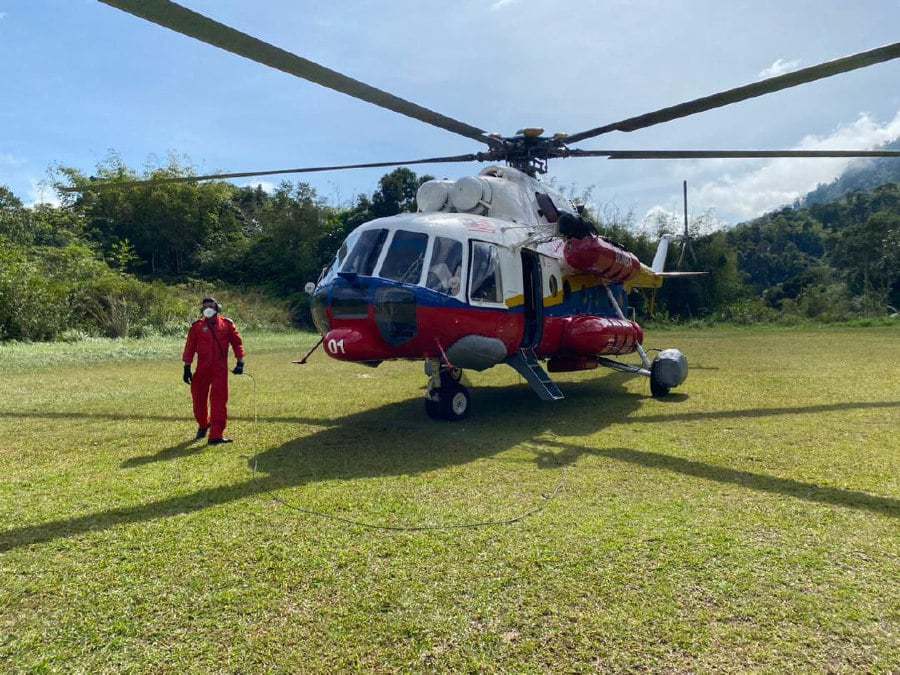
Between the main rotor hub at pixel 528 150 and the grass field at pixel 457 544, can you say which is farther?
the main rotor hub at pixel 528 150

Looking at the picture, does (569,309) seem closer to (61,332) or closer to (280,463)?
(280,463)

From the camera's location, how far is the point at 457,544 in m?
3.45

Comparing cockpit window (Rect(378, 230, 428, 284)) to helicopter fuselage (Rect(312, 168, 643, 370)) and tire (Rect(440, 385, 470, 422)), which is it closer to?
helicopter fuselage (Rect(312, 168, 643, 370))

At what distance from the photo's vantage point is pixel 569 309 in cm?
871

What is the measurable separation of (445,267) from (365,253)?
3.14ft

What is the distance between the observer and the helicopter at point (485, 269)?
6.14 metres

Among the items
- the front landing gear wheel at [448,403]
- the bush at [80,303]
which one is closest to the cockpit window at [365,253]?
the front landing gear wheel at [448,403]

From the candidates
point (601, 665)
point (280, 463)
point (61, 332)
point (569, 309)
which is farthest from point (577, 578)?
point (61, 332)

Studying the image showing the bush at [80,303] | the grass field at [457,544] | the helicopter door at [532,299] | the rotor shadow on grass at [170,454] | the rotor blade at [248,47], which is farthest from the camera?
the bush at [80,303]

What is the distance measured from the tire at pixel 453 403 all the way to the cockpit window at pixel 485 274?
1.21 metres

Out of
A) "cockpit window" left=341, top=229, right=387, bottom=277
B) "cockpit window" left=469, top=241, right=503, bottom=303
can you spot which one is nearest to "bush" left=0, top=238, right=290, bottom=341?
"cockpit window" left=341, top=229, right=387, bottom=277

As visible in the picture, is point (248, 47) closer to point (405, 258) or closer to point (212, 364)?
point (405, 258)

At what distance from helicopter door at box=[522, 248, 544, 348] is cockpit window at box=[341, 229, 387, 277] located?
2200mm

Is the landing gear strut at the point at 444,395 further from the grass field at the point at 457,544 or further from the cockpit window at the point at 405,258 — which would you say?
the cockpit window at the point at 405,258
